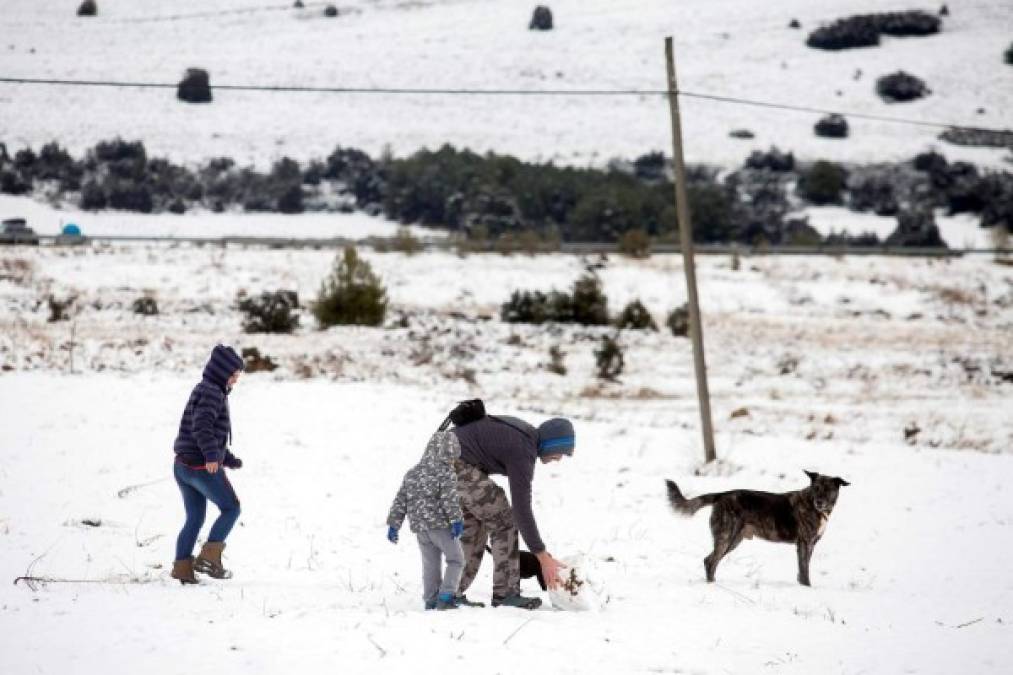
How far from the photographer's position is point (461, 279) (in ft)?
120

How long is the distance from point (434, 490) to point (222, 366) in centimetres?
196

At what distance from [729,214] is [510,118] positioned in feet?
87.9

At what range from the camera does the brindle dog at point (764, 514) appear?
28.7 ft

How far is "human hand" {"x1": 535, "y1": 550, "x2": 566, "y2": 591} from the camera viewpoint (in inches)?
268

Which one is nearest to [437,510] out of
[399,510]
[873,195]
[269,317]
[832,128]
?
[399,510]

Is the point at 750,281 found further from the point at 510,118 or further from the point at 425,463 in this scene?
the point at 510,118

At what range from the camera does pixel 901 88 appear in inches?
2842

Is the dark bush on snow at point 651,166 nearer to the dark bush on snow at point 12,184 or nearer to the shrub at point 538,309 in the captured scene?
the shrub at point 538,309

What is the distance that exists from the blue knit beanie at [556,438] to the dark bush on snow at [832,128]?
218ft

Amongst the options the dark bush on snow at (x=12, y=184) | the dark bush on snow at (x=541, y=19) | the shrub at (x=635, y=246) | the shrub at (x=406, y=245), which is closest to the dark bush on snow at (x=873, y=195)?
the shrub at (x=635, y=246)

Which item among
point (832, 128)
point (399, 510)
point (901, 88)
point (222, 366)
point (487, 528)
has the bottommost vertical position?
point (487, 528)

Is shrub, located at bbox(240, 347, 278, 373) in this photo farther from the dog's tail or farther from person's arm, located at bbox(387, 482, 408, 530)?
person's arm, located at bbox(387, 482, 408, 530)

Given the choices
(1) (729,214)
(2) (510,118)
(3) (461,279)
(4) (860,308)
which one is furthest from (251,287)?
(2) (510,118)

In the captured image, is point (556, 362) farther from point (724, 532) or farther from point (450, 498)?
point (450, 498)
